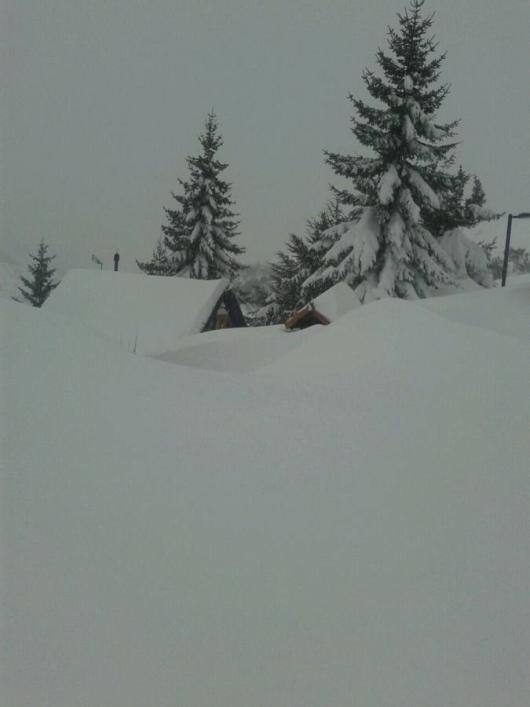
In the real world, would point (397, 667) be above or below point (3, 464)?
below

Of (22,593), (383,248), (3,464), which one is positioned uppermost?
(383,248)

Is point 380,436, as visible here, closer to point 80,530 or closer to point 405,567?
point 405,567

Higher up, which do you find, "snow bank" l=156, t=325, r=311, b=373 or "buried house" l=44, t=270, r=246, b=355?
"buried house" l=44, t=270, r=246, b=355

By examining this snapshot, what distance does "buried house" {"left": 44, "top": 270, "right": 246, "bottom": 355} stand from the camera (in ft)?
51.1

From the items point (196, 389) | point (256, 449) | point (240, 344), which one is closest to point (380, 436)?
point (256, 449)

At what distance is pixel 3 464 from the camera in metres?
2.20

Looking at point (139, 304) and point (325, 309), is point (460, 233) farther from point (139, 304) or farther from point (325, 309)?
point (139, 304)

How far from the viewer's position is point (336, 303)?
1367 centimetres

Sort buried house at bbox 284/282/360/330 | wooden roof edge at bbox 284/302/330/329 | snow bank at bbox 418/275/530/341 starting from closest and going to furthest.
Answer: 1. snow bank at bbox 418/275/530/341
2. wooden roof edge at bbox 284/302/330/329
3. buried house at bbox 284/282/360/330

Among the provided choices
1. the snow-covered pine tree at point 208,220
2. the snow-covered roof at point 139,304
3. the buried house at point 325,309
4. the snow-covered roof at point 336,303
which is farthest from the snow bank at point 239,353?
the snow-covered pine tree at point 208,220

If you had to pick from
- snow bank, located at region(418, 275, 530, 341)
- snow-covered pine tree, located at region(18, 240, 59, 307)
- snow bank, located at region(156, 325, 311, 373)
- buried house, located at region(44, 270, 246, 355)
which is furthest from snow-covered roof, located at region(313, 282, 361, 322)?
snow-covered pine tree, located at region(18, 240, 59, 307)

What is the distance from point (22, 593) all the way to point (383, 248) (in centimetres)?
1812

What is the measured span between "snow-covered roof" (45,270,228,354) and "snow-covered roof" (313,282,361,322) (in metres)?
4.33

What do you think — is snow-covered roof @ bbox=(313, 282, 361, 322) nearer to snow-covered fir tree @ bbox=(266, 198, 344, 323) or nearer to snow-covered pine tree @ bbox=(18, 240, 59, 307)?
snow-covered fir tree @ bbox=(266, 198, 344, 323)
